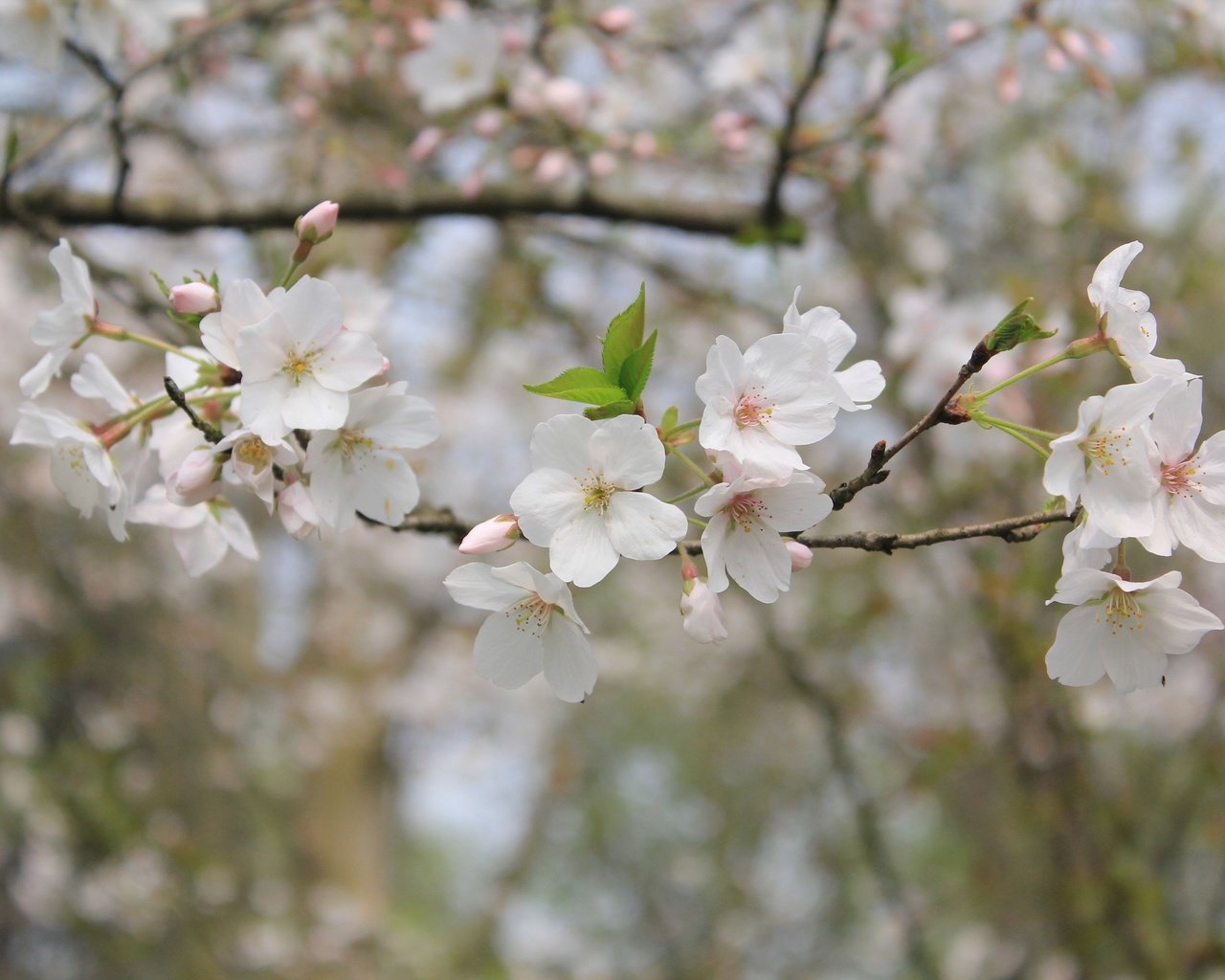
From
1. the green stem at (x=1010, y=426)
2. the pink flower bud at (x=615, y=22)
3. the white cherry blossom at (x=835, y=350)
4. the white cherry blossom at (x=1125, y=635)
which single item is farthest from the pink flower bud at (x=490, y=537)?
the pink flower bud at (x=615, y=22)

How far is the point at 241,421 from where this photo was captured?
0.99m

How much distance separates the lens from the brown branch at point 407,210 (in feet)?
6.91

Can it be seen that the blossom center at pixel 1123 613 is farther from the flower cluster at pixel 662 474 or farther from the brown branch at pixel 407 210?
the brown branch at pixel 407 210

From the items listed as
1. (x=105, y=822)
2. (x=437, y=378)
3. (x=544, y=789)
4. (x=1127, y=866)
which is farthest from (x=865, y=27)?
(x=544, y=789)

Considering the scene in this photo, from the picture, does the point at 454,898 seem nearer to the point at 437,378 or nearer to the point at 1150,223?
the point at 437,378

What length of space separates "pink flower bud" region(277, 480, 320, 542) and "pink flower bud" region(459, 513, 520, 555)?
0.56 feet

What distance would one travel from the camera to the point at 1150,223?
483cm

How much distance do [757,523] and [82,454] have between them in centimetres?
80

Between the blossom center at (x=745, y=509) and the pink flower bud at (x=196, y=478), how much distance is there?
550 millimetres

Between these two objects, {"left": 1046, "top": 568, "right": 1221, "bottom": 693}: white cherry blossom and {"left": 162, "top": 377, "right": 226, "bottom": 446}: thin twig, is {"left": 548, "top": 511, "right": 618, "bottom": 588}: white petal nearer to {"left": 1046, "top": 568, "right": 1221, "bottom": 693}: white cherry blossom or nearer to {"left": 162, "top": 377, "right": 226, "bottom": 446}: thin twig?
{"left": 162, "top": 377, "right": 226, "bottom": 446}: thin twig

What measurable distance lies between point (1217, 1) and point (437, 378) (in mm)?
6072

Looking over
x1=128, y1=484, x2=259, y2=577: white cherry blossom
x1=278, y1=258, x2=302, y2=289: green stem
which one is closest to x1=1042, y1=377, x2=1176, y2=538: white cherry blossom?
x1=278, y1=258, x2=302, y2=289: green stem

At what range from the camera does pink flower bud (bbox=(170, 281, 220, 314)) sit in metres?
1.03

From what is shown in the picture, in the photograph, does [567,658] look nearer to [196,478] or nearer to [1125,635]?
[196,478]
